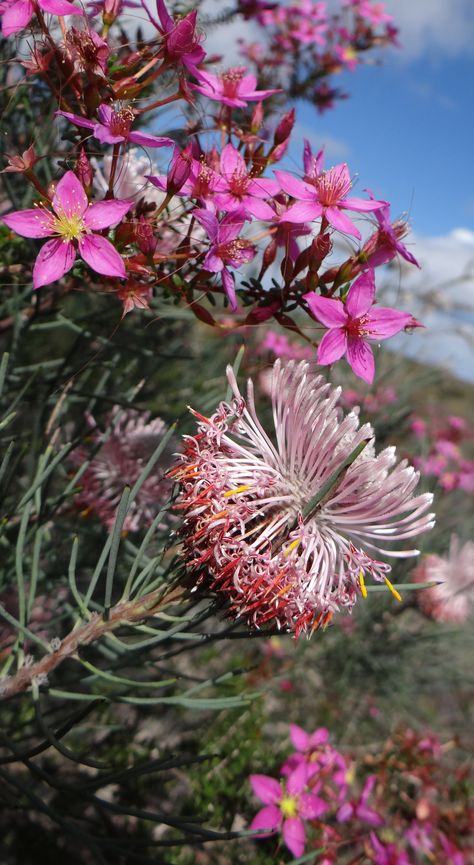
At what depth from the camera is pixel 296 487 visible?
2.59 ft

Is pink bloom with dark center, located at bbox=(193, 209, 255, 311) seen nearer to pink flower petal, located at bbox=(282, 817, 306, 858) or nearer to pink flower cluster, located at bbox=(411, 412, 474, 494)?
pink flower petal, located at bbox=(282, 817, 306, 858)

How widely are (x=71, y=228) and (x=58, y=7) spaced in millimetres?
279

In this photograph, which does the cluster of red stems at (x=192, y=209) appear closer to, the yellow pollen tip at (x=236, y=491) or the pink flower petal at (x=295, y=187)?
the pink flower petal at (x=295, y=187)

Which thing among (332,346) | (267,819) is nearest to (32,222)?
(332,346)

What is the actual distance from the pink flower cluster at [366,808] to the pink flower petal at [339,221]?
1.13 meters

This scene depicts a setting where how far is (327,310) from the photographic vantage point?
801 mm

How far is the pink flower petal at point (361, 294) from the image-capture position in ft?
2.63

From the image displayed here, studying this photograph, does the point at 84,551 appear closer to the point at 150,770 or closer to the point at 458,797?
the point at 150,770

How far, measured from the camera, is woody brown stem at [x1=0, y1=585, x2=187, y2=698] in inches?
31.1

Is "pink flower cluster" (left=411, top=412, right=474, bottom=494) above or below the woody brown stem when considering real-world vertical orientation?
below

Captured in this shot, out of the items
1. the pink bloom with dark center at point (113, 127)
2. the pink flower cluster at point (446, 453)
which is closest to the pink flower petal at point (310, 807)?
the pink bloom with dark center at point (113, 127)

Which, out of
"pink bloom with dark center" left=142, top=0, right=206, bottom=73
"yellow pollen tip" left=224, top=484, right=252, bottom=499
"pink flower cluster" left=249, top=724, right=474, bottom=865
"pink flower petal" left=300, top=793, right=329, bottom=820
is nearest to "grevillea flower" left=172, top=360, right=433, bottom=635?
"yellow pollen tip" left=224, top=484, right=252, bottom=499

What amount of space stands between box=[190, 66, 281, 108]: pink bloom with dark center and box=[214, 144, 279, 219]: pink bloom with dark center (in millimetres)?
108

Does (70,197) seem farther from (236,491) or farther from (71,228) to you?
(236,491)
